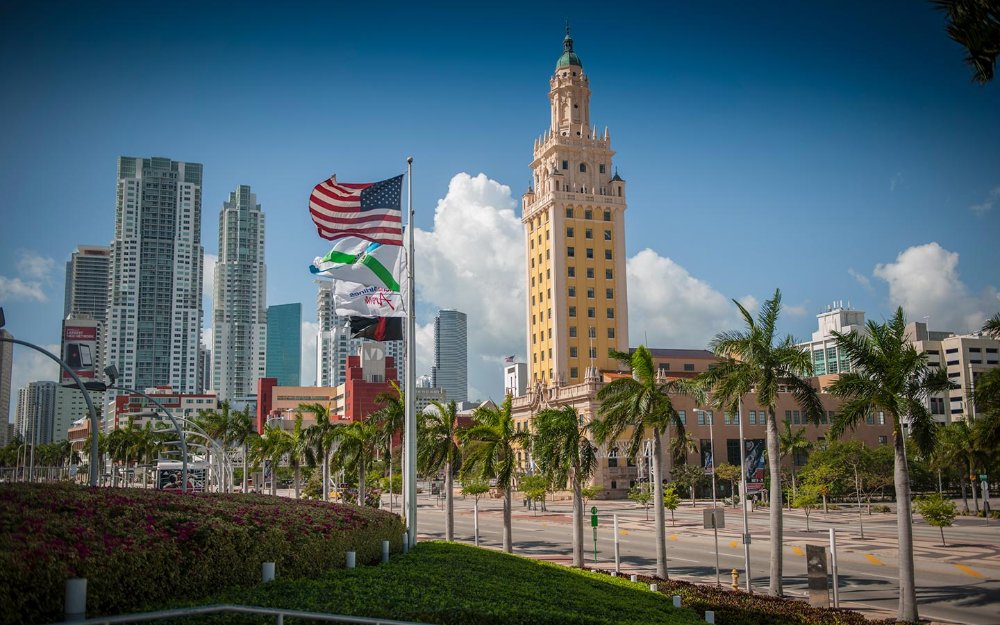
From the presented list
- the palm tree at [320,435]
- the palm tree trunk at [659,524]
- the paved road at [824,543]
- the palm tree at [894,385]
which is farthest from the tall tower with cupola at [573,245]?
the palm tree at [894,385]

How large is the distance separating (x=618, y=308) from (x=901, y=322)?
9319 cm

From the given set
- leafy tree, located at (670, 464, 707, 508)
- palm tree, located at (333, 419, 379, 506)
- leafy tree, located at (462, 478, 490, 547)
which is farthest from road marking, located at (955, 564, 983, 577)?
leafy tree, located at (670, 464, 707, 508)

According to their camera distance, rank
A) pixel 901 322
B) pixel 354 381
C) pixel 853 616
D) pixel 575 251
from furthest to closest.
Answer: pixel 354 381, pixel 575 251, pixel 901 322, pixel 853 616

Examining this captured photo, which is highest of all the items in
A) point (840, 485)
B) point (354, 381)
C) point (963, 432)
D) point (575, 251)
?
point (575, 251)

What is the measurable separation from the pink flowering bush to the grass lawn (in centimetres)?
62

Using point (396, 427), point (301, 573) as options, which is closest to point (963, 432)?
point (396, 427)

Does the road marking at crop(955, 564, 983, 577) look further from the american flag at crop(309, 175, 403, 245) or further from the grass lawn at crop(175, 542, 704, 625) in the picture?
the american flag at crop(309, 175, 403, 245)

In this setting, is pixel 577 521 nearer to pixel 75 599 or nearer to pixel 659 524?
pixel 659 524

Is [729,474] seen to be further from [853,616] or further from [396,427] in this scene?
[853,616]

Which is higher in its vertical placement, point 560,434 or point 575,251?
point 575,251

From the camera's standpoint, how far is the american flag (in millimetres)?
28609

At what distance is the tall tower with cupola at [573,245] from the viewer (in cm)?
12025

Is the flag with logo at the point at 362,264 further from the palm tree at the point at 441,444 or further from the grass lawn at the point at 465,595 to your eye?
the palm tree at the point at 441,444

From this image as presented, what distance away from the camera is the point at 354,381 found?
563 ft
